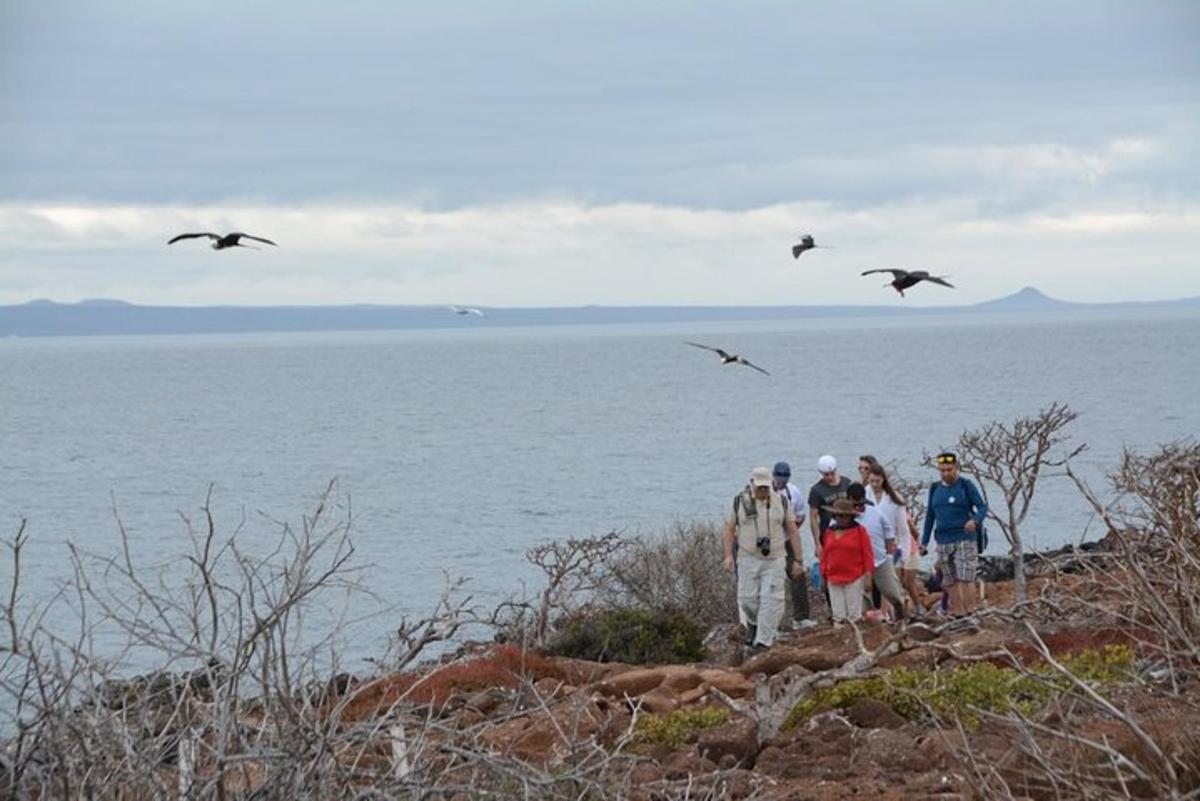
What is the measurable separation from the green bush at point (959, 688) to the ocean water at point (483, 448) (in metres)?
3.46

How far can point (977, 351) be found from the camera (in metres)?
185

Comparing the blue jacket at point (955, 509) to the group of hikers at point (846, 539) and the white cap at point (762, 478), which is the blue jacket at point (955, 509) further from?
the white cap at point (762, 478)

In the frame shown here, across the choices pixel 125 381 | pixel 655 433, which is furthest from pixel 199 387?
pixel 655 433

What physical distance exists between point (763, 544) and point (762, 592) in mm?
525

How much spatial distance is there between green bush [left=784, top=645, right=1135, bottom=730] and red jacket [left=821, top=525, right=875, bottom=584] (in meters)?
2.47

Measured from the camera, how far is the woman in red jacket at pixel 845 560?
15.6 meters

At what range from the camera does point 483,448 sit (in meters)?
75.9

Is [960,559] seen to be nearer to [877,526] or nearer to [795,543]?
[877,526]

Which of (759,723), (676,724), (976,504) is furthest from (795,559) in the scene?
(759,723)

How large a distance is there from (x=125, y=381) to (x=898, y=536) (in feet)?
527

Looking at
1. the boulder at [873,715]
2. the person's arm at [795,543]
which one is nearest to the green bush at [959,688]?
the boulder at [873,715]

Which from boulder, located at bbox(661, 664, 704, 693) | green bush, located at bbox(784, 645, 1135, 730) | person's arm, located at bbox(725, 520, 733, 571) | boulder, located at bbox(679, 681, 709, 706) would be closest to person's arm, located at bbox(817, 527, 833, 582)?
person's arm, located at bbox(725, 520, 733, 571)

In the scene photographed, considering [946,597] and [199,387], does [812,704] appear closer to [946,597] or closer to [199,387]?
[946,597]

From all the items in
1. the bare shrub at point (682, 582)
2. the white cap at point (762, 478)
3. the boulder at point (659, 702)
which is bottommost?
the bare shrub at point (682, 582)
